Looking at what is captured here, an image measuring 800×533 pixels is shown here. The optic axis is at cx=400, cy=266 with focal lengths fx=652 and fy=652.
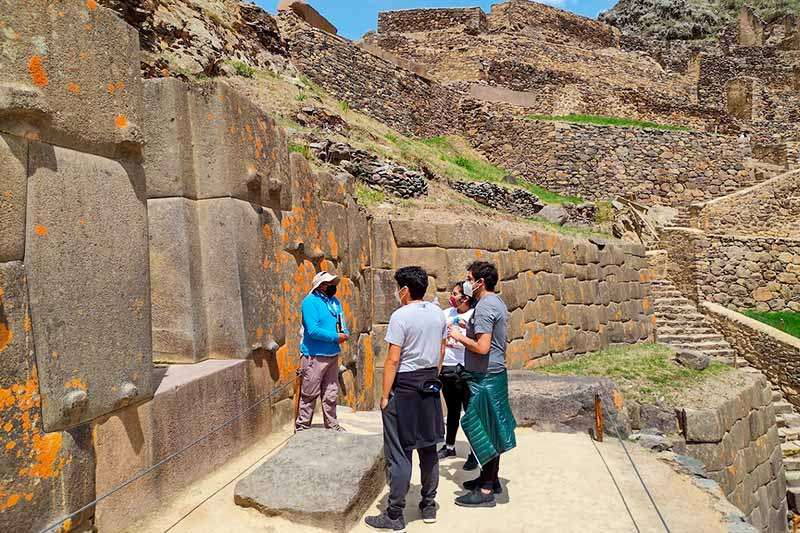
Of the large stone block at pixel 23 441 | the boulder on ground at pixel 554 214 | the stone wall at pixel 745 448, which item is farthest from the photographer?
the boulder on ground at pixel 554 214

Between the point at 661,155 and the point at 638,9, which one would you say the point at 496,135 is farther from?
the point at 638,9

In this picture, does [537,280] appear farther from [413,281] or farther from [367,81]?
[367,81]

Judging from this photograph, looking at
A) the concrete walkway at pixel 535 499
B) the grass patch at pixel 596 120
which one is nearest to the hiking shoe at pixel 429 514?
the concrete walkway at pixel 535 499

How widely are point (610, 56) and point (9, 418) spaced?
33968 millimetres

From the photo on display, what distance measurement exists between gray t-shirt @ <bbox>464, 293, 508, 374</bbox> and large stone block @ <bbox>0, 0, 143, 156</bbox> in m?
2.58

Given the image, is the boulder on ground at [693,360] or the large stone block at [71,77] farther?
the boulder on ground at [693,360]

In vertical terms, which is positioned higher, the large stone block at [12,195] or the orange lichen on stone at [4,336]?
the large stone block at [12,195]

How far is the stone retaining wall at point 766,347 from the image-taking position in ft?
47.3

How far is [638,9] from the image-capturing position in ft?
140

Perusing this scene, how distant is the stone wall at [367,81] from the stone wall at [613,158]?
2138 mm

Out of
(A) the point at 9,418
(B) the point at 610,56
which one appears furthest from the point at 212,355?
(B) the point at 610,56

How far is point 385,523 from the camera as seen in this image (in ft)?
13.5

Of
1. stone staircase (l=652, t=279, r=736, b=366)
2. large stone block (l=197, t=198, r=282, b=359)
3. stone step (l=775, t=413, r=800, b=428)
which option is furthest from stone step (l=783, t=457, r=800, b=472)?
large stone block (l=197, t=198, r=282, b=359)

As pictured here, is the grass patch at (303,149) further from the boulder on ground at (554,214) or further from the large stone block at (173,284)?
the boulder on ground at (554,214)
